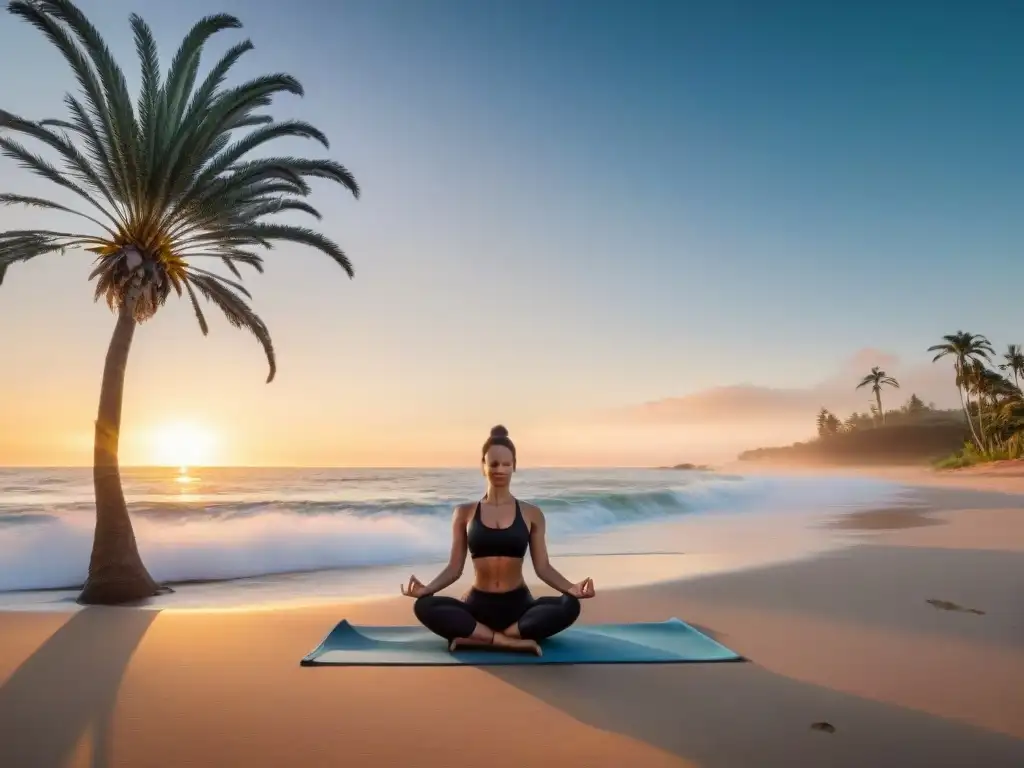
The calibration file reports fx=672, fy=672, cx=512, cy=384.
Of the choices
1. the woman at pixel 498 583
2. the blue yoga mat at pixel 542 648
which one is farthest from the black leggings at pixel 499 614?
the blue yoga mat at pixel 542 648

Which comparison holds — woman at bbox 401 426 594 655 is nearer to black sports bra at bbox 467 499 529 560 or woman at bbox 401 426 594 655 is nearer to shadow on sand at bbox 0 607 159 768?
black sports bra at bbox 467 499 529 560

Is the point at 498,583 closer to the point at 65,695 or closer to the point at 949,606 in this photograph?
the point at 65,695

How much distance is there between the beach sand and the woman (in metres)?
0.44

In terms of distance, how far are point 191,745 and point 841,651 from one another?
4.70m

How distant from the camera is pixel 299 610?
7348 mm

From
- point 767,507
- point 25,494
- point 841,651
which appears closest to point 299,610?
point 841,651

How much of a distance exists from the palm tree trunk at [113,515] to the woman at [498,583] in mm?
6209

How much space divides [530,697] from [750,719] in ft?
4.27

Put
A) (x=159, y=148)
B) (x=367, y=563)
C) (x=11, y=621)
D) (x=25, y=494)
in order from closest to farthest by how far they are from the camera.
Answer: (x=11, y=621) < (x=159, y=148) < (x=367, y=563) < (x=25, y=494)

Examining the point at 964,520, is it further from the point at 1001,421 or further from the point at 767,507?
the point at 1001,421

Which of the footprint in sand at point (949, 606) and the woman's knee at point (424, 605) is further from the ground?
the woman's knee at point (424, 605)

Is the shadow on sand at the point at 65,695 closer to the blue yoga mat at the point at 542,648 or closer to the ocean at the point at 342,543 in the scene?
the blue yoga mat at the point at 542,648

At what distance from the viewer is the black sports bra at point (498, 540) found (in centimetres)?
520

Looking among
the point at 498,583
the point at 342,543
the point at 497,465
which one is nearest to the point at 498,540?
the point at 498,583
